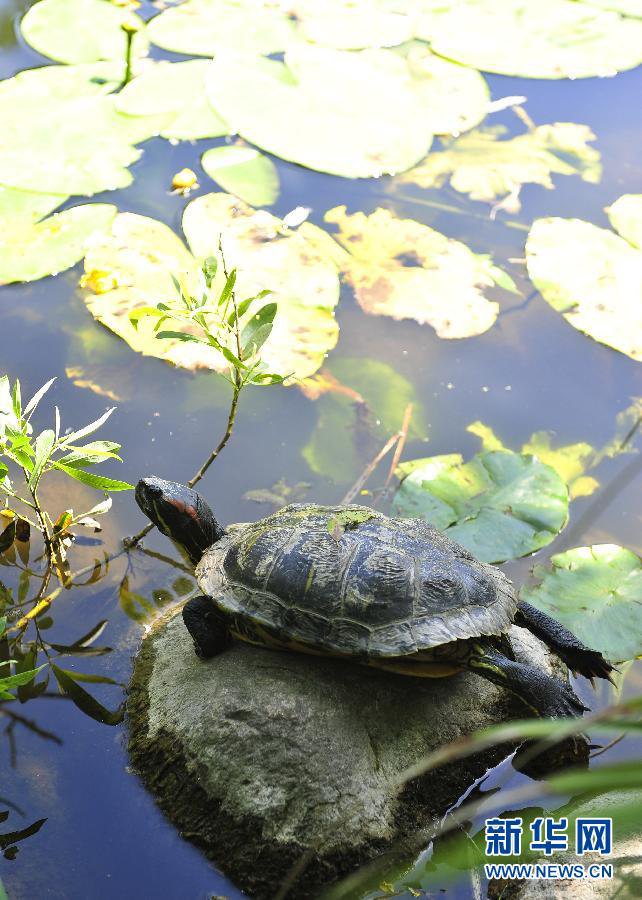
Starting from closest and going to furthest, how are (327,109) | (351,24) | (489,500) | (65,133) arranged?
(489,500)
(65,133)
(327,109)
(351,24)

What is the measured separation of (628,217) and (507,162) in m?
0.93

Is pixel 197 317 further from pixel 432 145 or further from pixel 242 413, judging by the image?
pixel 432 145

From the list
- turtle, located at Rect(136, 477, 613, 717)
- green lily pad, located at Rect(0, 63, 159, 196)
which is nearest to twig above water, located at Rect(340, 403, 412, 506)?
turtle, located at Rect(136, 477, 613, 717)

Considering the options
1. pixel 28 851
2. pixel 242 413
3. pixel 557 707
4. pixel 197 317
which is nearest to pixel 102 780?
pixel 28 851

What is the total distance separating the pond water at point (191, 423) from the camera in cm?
254

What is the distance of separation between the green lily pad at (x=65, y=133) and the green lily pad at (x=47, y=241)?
286 millimetres

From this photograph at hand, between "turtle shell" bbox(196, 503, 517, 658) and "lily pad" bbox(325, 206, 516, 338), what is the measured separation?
1.93 m

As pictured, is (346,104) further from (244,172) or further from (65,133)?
(65,133)

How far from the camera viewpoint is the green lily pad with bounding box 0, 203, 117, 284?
4527 mm

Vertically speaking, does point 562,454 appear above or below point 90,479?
below

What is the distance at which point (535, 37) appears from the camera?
6652mm

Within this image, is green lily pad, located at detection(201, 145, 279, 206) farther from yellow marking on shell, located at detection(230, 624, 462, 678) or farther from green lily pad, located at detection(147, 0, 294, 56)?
yellow marking on shell, located at detection(230, 624, 462, 678)

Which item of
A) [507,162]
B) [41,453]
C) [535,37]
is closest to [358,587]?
[41,453]

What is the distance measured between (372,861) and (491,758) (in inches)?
22.0
